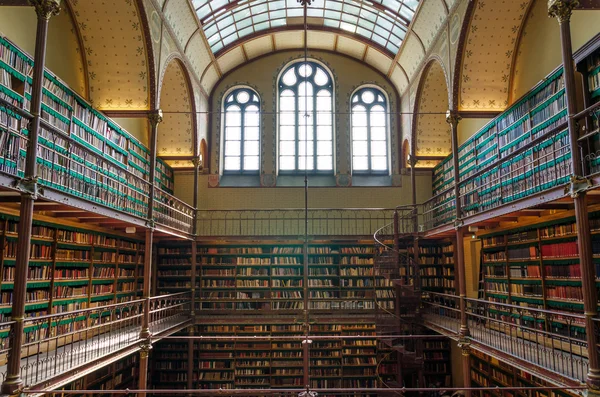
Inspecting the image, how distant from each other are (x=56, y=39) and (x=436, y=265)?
33.1 ft

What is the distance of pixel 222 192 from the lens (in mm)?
14055

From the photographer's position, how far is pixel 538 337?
25.4 ft

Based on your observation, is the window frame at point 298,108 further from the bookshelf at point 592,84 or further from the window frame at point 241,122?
the bookshelf at point 592,84

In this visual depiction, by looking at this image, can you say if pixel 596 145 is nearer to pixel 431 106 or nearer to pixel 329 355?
pixel 431 106

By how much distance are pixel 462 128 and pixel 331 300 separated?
5.62 meters

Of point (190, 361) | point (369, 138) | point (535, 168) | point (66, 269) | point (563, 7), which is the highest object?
point (369, 138)

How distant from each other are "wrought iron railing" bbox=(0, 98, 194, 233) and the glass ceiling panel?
16.0 feet

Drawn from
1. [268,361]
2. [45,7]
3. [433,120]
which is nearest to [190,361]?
[268,361]

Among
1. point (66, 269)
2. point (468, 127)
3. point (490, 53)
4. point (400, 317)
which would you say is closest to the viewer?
point (66, 269)

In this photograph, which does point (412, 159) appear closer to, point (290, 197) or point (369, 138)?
point (369, 138)

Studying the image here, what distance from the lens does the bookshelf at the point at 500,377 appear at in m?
8.08

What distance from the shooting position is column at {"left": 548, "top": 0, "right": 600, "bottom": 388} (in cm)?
483

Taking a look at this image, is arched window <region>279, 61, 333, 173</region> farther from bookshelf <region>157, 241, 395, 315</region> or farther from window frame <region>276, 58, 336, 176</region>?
bookshelf <region>157, 241, 395, 315</region>

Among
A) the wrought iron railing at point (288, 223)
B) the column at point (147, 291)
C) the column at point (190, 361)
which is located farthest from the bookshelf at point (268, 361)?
the column at point (147, 291)
